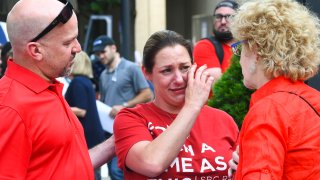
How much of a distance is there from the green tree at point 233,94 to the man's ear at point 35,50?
1821 millimetres

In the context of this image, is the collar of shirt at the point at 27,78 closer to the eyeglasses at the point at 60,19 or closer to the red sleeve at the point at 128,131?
the eyeglasses at the point at 60,19

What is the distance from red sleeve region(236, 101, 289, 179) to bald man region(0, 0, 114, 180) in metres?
0.75

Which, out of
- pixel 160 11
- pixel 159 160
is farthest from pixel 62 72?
pixel 160 11

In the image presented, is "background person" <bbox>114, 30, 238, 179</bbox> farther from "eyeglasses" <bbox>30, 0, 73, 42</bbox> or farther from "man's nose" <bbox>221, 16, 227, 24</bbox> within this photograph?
"man's nose" <bbox>221, 16, 227, 24</bbox>

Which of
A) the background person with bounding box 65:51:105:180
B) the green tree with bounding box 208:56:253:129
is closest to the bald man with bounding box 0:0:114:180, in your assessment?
the green tree with bounding box 208:56:253:129

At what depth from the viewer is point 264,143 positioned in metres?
2.31

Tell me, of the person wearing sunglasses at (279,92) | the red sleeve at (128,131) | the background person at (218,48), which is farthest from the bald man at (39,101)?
the background person at (218,48)

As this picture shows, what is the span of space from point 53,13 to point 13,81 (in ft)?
1.07

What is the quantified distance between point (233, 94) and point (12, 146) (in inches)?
81.6

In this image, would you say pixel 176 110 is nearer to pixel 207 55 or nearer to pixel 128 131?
pixel 128 131

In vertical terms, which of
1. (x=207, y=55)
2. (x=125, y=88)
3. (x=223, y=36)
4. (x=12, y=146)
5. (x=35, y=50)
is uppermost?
(x=35, y=50)

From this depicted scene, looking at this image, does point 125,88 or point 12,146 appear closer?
point 12,146

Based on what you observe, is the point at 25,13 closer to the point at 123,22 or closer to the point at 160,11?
the point at 123,22

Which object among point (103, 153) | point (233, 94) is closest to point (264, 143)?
point (103, 153)
